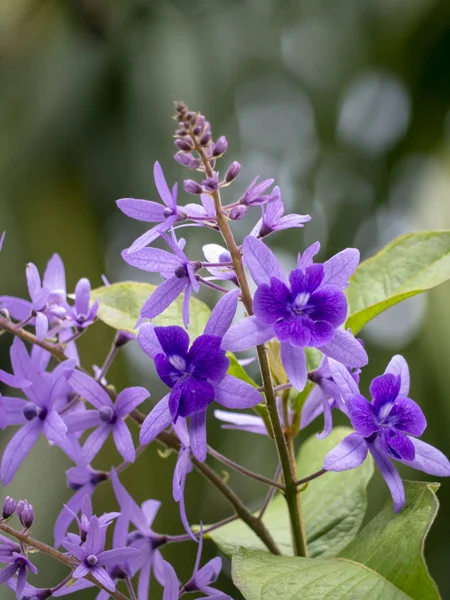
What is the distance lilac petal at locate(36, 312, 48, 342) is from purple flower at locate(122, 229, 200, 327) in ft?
0.28

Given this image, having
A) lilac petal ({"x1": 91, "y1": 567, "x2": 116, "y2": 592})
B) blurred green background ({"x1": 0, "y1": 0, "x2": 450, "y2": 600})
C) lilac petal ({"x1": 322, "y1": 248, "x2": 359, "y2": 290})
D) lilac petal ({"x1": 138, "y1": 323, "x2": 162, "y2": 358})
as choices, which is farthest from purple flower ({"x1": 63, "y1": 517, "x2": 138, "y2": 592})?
blurred green background ({"x1": 0, "y1": 0, "x2": 450, "y2": 600})

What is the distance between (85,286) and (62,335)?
0.15 ft

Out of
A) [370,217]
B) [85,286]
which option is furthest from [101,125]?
[85,286]

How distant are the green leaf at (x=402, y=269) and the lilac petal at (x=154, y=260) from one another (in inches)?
7.1

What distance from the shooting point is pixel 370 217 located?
98.3 inches

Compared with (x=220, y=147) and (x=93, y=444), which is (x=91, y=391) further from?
(x=220, y=147)

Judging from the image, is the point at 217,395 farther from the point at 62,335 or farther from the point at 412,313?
the point at 412,313

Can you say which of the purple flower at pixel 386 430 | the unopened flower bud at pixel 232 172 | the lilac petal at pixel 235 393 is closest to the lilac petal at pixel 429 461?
the purple flower at pixel 386 430

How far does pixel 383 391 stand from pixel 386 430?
26mm

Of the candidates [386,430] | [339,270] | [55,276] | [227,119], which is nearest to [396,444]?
[386,430]

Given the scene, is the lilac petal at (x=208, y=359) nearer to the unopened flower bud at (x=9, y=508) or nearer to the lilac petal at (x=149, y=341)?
the lilac petal at (x=149, y=341)

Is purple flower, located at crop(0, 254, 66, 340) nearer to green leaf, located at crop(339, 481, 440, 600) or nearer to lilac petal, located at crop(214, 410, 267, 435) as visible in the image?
lilac petal, located at crop(214, 410, 267, 435)

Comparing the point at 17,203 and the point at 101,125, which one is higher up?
the point at 101,125

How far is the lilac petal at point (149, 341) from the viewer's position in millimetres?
463
